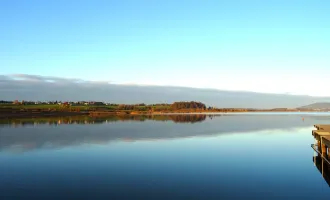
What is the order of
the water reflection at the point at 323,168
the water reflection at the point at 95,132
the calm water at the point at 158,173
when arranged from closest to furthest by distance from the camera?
the calm water at the point at 158,173, the water reflection at the point at 323,168, the water reflection at the point at 95,132

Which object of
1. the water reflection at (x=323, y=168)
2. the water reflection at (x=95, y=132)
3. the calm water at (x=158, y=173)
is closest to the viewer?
the calm water at (x=158, y=173)

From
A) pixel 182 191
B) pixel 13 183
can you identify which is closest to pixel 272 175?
pixel 182 191

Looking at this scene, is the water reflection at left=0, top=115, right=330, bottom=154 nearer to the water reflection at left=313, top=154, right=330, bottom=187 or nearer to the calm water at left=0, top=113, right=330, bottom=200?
the calm water at left=0, top=113, right=330, bottom=200

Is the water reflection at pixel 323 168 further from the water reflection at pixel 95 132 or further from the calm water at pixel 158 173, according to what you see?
the water reflection at pixel 95 132

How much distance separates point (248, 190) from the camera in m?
13.0

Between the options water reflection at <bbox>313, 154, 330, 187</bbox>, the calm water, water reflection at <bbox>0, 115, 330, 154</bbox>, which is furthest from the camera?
water reflection at <bbox>0, 115, 330, 154</bbox>

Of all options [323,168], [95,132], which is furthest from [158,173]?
[95,132]

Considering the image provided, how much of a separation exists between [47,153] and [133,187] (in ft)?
39.2

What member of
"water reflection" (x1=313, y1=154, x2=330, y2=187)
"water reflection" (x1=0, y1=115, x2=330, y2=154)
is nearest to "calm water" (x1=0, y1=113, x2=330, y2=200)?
"water reflection" (x1=313, y1=154, x2=330, y2=187)

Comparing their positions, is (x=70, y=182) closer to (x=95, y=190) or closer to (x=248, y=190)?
(x=95, y=190)

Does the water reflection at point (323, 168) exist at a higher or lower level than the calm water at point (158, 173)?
lower

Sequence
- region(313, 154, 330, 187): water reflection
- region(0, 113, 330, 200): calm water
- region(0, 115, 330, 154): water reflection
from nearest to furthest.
Result: region(0, 113, 330, 200): calm water
region(313, 154, 330, 187): water reflection
region(0, 115, 330, 154): water reflection

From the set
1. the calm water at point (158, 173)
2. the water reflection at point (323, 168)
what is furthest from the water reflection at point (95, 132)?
the water reflection at point (323, 168)

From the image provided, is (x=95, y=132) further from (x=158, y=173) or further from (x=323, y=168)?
(x=323, y=168)
